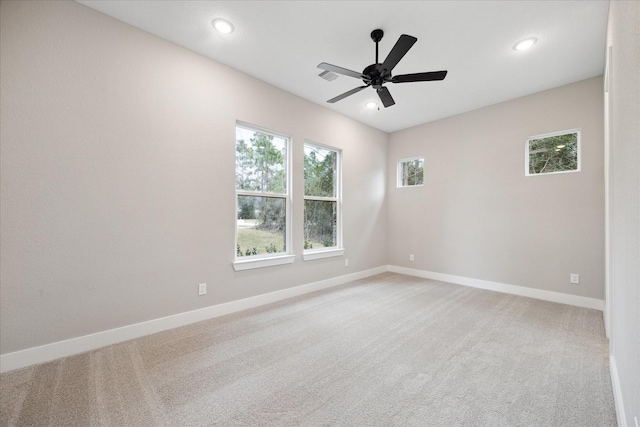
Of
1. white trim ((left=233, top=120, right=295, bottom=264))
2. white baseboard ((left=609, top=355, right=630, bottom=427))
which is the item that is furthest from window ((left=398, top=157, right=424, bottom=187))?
white baseboard ((left=609, top=355, right=630, bottom=427))

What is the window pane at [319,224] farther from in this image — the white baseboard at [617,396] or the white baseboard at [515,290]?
the white baseboard at [617,396]

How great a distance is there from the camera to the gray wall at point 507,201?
3391 mm

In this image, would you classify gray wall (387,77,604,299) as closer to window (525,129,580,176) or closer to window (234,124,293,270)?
window (525,129,580,176)

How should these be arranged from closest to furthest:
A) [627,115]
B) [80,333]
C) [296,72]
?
1. [627,115]
2. [80,333]
3. [296,72]

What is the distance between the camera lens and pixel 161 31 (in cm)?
260

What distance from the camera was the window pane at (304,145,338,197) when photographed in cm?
420

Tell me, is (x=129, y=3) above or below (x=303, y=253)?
above

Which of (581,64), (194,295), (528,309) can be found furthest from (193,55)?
(528,309)

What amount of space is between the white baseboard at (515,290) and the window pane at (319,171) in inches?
91.2

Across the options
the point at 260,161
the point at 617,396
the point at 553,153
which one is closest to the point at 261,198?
the point at 260,161

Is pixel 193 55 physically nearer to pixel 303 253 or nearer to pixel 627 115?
pixel 303 253

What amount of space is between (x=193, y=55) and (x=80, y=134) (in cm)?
141

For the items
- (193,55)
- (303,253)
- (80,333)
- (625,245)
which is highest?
(193,55)

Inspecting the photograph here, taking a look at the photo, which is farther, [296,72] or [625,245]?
[296,72]
